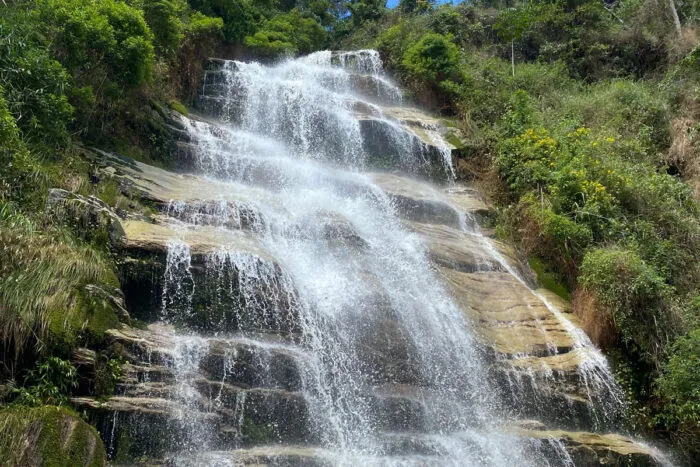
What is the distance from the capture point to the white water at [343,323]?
7.32 m

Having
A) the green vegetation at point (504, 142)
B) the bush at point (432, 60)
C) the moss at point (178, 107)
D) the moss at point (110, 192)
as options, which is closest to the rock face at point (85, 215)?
the green vegetation at point (504, 142)

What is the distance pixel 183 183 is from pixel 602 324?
8.44 metres

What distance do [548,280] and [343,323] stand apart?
5.19 metres

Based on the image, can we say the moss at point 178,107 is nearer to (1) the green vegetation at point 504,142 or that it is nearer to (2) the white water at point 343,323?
(1) the green vegetation at point 504,142

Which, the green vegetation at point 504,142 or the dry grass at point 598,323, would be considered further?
the dry grass at point 598,323

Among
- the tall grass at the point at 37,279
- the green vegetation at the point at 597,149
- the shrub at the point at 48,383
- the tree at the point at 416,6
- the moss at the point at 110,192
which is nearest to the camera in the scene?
the shrub at the point at 48,383

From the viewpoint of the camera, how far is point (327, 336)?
27.8 feet

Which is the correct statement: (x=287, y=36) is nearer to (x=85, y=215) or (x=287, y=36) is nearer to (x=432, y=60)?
(x=432, y=60)

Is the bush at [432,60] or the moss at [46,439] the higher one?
the bush at [432,60]

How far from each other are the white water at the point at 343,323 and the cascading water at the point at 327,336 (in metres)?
0.02

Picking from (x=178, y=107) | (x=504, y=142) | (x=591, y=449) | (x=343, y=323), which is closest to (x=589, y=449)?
(x=591, y=449)

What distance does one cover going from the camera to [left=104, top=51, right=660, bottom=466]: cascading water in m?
7.11

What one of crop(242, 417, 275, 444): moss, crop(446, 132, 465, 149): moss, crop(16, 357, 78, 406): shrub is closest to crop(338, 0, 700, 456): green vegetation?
crop(446, 132, 465, 149): moss

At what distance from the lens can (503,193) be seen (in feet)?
46.4
